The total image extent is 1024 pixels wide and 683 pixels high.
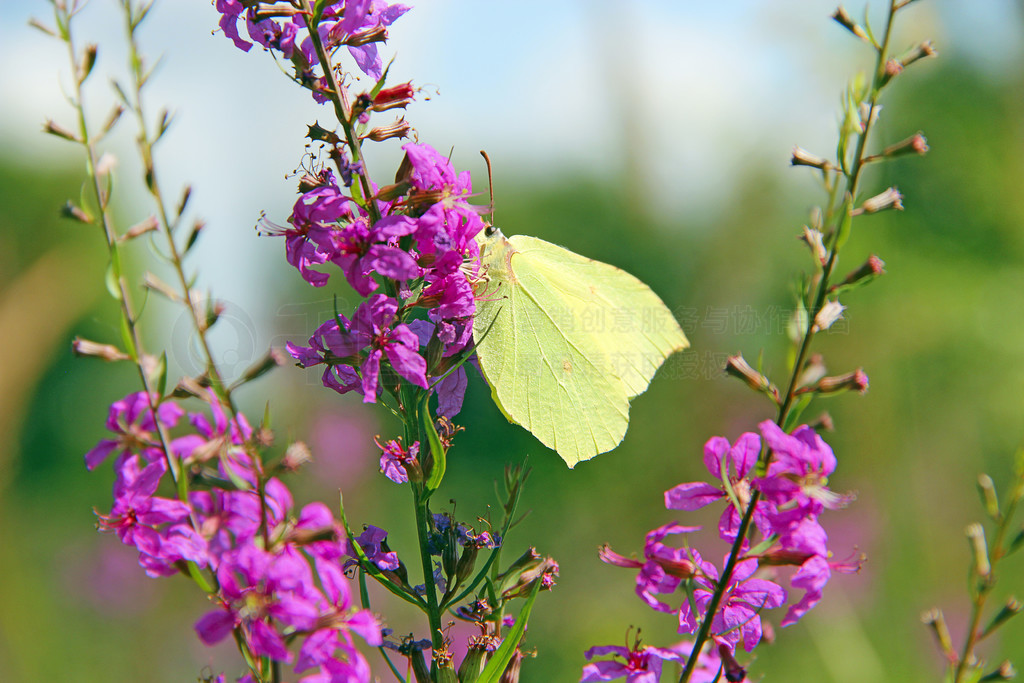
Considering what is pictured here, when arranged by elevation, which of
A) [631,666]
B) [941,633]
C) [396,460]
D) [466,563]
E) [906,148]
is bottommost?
[631,666]

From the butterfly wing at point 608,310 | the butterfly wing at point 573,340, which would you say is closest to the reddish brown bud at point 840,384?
the butterfly wing at point 573,340

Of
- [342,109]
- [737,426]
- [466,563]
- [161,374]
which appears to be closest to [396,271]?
[342,109]

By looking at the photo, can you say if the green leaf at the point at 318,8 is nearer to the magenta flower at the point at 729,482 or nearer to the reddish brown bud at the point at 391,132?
the reddish brown bud at the point at 391,132

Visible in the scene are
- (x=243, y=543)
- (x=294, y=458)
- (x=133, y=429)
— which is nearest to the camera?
(x=294, y=458)

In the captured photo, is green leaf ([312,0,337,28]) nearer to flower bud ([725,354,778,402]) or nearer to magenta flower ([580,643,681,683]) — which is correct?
flower bud ([725,354,778,402])

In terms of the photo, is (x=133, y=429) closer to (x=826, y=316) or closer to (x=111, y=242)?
(x=111, y=242)
